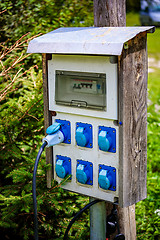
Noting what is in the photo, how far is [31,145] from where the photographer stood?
3.98m

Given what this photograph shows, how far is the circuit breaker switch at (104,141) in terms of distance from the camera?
213 cm

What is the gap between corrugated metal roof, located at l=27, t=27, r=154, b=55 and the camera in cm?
198

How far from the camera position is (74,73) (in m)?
2.26

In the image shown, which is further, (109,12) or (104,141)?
(109,12)

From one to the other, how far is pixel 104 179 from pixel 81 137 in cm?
28

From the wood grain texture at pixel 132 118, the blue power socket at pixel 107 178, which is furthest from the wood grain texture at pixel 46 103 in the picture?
the wood grain texture at pixel 132 118

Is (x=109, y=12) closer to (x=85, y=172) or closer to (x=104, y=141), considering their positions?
(x=104, y=141)

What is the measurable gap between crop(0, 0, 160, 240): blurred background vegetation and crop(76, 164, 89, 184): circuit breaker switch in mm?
268

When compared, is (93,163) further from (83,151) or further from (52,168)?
(52,168)

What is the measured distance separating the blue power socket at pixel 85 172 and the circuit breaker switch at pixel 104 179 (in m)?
0.11

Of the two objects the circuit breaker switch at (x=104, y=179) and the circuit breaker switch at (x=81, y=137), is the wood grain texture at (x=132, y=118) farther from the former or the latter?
the circuit breaker switch at (x=81, y=137)

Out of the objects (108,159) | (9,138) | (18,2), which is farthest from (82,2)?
(108,159)

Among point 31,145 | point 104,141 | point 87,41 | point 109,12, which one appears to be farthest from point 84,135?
point 31,145

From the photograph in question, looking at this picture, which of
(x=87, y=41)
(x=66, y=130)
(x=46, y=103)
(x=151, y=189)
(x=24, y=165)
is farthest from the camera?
(x=151, y=189)
